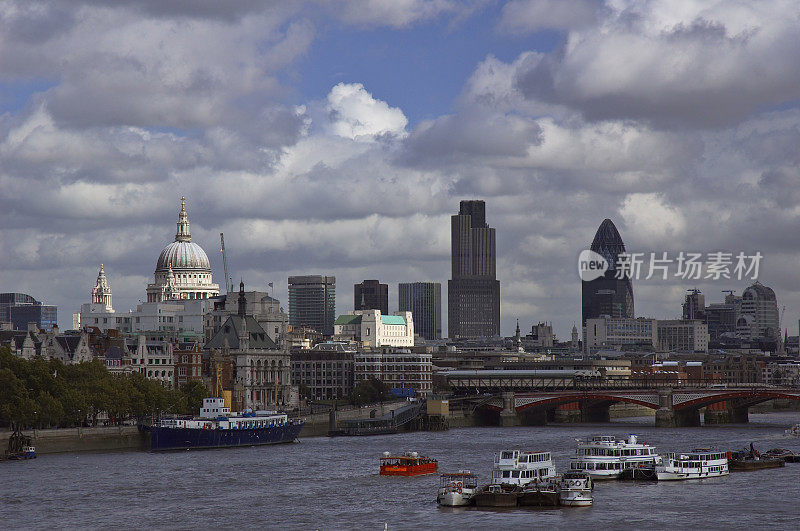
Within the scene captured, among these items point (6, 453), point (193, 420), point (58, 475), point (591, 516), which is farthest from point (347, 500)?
point (193, 420)

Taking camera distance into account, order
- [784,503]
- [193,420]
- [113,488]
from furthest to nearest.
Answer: [193,420] → [113,488] → [784,503]

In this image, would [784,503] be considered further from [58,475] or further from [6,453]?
[6,453]

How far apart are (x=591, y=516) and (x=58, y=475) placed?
47.0 metres

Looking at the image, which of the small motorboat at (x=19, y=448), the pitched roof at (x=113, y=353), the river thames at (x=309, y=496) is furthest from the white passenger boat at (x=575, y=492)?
the pitched roof at (x=113, y=353)

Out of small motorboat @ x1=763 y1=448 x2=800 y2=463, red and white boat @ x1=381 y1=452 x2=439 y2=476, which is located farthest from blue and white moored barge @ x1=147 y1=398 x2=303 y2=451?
small motorboat @ x1=763 y1=448 x2=800 y2=463

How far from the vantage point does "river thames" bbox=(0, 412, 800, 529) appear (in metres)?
97.2

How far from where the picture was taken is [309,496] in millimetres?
110875

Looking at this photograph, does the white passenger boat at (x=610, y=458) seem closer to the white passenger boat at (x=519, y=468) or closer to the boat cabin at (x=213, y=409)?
the white passenger boat at (x=519, y=468)

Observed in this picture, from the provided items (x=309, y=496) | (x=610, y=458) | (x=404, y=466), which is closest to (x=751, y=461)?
(x=610, y=458)

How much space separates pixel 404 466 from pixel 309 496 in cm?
1675

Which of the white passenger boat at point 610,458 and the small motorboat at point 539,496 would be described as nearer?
the small motorboat at point 539,496

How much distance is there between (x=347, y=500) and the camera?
108 m

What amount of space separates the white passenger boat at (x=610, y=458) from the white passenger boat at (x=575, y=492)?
40.8 feet

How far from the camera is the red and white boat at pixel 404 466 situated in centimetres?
12556
